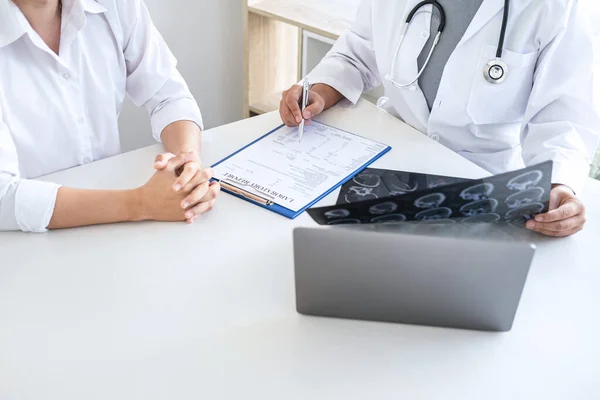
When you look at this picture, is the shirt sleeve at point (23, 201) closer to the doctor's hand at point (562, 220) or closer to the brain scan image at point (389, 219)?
the brain scan image at point (389, 219)

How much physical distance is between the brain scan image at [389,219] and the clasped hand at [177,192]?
1.07 ft

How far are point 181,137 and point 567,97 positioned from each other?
80 cm

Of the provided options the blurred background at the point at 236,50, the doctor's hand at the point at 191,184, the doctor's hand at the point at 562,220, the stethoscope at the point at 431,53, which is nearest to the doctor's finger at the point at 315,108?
the stethoscope at the point at 431,53

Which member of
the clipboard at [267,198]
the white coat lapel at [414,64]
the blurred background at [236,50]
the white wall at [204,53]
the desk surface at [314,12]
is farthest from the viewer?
the white wall at [204,53]

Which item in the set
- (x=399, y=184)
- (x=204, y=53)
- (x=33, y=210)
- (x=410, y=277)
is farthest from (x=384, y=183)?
(x=204, y=53)

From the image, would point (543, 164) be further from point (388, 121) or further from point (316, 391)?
point (388, 121)

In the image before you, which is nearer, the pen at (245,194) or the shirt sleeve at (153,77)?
the pen at (245,194)

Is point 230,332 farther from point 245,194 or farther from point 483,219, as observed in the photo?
point 483,219

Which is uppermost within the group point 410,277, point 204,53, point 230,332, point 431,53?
point 431,53

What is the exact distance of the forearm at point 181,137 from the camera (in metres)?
1.34

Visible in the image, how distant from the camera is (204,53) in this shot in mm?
2684

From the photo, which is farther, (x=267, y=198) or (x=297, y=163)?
(x=297, y=163)

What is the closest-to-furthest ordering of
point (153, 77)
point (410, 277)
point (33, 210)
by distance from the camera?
1. point (410, 277)
2. point (33, 210)
3. point (153, 77)

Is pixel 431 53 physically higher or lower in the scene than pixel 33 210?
higher
